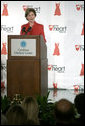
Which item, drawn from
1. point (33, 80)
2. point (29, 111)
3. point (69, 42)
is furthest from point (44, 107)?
point (69, 42)

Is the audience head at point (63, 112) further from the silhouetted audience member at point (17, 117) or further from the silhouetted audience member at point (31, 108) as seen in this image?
the silhouetted audience member at point (31, 108)

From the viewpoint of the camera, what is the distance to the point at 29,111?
125cm

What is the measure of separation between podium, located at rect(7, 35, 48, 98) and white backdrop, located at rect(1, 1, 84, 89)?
2.83 m

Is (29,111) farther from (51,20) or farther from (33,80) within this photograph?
(51,20)

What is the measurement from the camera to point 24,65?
2412 mm

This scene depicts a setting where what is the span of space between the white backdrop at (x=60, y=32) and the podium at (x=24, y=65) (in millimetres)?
2834

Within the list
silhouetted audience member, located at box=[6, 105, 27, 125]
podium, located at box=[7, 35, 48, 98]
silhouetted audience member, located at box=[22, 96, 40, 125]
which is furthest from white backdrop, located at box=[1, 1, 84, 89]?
silhouetted audience member, located at box=[6, 105, 27, 125]

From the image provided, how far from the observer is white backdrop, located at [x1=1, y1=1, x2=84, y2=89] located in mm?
5133

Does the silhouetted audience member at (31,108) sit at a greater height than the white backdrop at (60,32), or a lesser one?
lesser

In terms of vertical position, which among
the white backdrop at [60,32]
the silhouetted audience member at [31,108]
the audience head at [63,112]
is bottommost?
the silhouetted audience member at [31,108]

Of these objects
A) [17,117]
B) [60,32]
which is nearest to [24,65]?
[17,117]

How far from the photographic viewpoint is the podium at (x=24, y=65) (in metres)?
2.36

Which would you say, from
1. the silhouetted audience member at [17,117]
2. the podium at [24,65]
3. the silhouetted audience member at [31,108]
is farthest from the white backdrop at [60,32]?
the silhouetted audience member at [17,117]

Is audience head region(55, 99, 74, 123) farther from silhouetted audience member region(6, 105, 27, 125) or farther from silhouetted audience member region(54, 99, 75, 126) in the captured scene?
silhouetted audience member region(6, 105, 27, 125)
